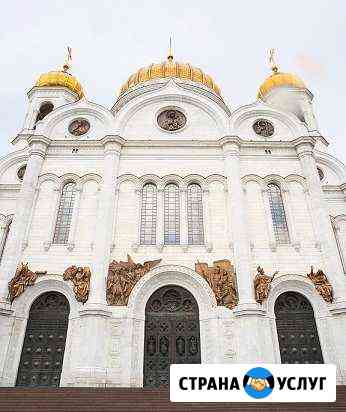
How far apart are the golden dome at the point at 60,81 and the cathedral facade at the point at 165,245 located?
711 cm

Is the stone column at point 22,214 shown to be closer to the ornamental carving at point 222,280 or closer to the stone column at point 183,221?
the stone column at point 183,221

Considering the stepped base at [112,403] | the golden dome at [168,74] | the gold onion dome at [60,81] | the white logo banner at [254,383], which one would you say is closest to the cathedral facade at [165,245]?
the stepped base at [112,403]

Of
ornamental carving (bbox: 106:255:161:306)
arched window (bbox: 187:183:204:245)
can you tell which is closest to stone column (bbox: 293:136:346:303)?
arched window (bbox: 187:183:204:245)

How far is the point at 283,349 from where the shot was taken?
15.7m

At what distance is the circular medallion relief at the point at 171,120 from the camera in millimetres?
21453

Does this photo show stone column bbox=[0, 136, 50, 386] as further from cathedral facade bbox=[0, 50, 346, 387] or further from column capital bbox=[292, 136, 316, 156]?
column capital bbox=[292, 136, 316, 156]

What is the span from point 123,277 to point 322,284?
8859mm

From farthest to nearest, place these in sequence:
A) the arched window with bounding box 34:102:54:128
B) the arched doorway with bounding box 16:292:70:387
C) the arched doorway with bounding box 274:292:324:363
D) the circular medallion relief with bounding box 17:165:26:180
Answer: the arched window with bounding box 34:102:54:128 < the circular medallion relief with bounding box 17:165:26:180 < the arched doorway with bounding box 274:292:324:363 < the arched doorway with bounding box 16:292:70:387

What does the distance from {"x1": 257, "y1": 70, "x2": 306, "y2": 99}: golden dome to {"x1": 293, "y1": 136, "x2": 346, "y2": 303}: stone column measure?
8.40 meters

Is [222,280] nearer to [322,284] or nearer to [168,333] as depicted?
[168,333]

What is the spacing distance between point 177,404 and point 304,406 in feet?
12.5

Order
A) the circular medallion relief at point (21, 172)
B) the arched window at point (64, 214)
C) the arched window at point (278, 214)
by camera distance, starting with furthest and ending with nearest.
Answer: the circular medallion relief at point (21, 172), the arched window at point (278, 214), the arched window at point (64, 214)

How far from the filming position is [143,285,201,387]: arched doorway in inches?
600

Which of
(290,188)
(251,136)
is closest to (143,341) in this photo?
(290,188)
